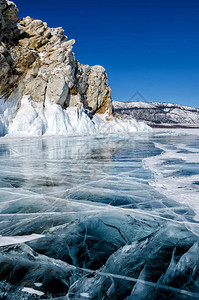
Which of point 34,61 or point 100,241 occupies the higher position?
point 34,61

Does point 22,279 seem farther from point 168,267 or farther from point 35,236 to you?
point 168,267

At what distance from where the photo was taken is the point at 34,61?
2784 cm

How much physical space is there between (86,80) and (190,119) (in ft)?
302

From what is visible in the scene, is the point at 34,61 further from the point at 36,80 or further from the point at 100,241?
the point at 100,241

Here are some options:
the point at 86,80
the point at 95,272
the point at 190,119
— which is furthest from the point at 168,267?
the point at 190,119

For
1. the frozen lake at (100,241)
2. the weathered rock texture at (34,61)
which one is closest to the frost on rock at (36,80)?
the weathered rock texture at (34,61)

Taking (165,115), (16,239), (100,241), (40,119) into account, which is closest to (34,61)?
(40,119)

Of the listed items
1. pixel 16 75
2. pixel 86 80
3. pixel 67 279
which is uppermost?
pixel 86 80

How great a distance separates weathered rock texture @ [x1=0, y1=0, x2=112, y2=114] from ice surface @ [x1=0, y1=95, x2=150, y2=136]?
41.1 inches

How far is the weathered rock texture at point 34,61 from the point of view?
2395cm

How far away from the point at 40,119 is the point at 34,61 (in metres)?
8.46

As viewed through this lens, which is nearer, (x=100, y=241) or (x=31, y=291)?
(x=31, y=291)

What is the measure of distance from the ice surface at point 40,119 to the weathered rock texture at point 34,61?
1.04m

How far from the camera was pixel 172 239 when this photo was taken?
217 centimetres
